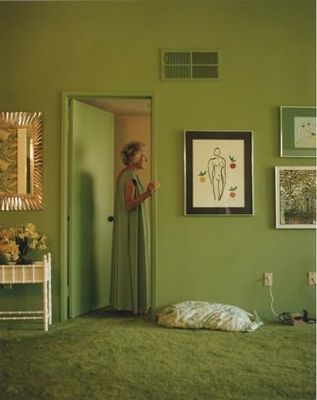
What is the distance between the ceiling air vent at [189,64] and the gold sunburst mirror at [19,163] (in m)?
1.21

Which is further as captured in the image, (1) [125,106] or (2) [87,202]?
(1) [125,106]

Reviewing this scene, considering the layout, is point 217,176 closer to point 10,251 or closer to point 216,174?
point 216,174

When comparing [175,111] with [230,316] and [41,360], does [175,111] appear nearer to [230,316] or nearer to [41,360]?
[230,316]

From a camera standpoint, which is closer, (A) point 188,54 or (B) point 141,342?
(B) point 141,342

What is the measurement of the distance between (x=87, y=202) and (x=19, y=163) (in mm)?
709

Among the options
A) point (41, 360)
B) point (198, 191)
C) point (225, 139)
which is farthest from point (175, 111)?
point (41, 360)

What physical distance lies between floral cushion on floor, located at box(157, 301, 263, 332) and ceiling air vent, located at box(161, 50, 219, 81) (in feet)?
6.43

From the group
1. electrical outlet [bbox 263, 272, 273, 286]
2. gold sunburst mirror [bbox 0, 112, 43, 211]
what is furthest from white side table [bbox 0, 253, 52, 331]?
electrical outlet [bbox 263, 272, 273, 286]

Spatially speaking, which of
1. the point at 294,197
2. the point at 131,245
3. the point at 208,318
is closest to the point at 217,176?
the point at 294,197

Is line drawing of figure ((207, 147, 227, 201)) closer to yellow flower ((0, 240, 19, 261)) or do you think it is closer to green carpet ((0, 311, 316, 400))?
green carpet ((0, 311, 316, 400))

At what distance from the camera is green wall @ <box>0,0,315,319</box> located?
11.6 feet

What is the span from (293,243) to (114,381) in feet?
6.74

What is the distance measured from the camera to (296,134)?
3.60m

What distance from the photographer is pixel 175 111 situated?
3582mm
